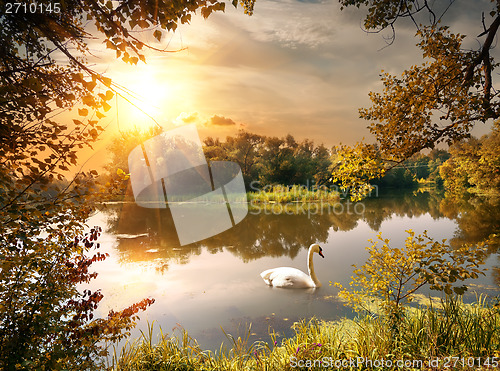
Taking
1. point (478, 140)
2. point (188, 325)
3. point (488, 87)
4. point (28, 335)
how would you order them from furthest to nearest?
point (478, 140) → point (188, 325) → point (488, 87) → point (28, 335)

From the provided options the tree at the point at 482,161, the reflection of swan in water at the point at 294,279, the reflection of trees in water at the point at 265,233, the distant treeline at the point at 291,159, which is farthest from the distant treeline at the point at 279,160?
the reflection of swan in water at the point at 294,279

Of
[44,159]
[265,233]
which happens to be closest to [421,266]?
[44,159]

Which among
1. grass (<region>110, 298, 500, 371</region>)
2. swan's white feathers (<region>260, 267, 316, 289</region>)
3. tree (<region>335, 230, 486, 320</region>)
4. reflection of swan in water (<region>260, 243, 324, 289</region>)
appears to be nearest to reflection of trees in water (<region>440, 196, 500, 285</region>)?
reflection of swan in water (<region>260, 243, 324, 289</region>)

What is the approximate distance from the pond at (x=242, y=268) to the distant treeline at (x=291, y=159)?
915 cm

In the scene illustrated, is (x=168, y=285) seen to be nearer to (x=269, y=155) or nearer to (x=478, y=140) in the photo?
(x=269, y=155)

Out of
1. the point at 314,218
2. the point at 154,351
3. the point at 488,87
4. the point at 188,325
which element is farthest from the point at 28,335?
the point at 314,218

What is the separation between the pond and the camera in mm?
5363

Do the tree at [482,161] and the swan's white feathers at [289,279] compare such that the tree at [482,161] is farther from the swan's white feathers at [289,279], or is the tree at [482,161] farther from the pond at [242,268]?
the swan's white feathers at [289,279]

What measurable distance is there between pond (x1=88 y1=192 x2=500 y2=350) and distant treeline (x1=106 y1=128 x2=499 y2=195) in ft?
30.0

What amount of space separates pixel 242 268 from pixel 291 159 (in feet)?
75.5

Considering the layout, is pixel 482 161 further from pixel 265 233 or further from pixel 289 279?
pixel 289 279

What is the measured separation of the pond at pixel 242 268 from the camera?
211 inches

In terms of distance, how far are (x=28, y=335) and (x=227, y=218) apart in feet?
52.3

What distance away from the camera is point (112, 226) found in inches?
656
